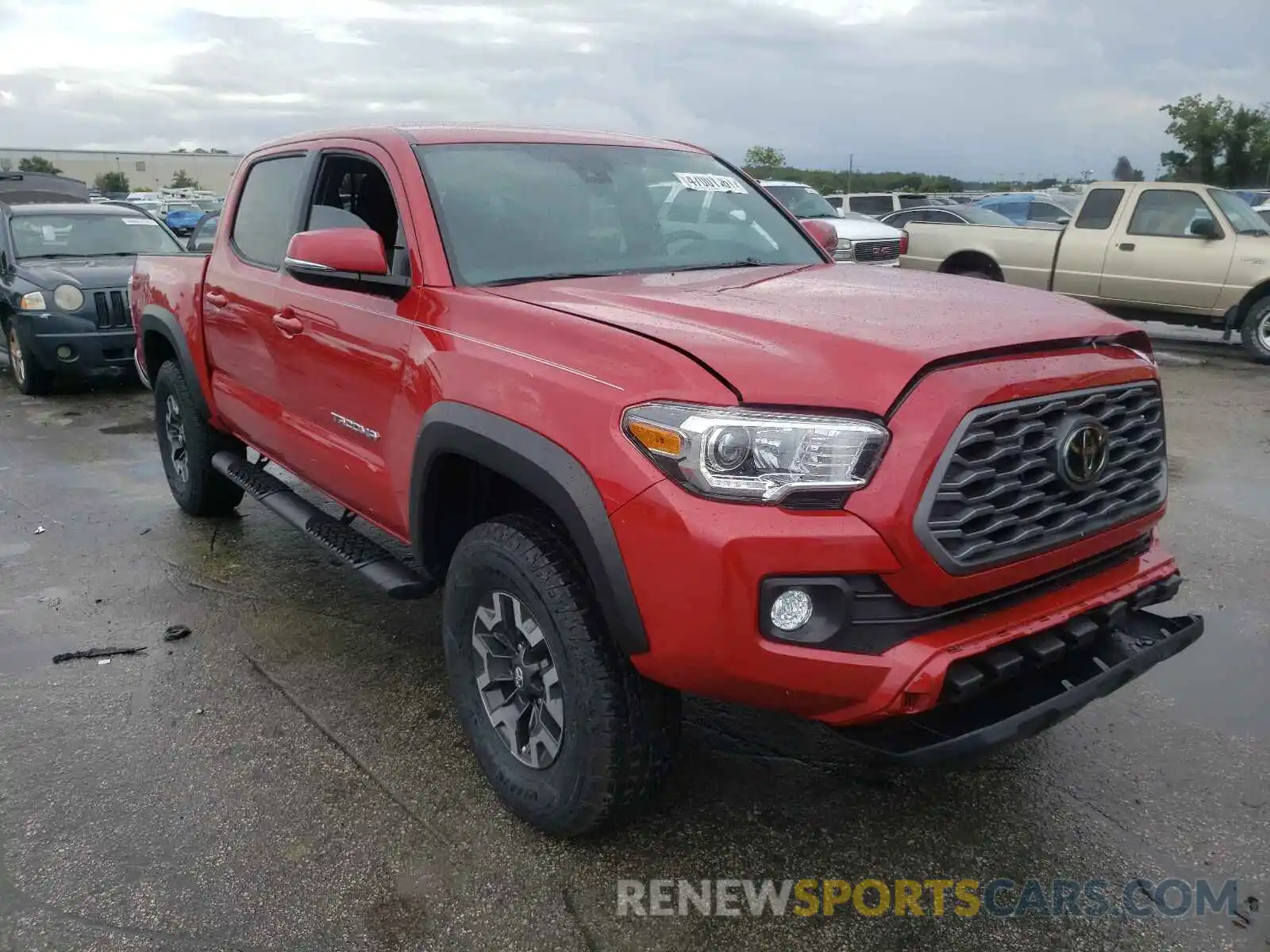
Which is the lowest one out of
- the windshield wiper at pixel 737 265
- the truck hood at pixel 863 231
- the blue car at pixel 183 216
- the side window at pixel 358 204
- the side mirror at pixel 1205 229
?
the blue car at pixel 183 216

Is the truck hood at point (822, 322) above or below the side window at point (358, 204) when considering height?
below

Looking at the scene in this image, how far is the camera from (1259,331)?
10453mm

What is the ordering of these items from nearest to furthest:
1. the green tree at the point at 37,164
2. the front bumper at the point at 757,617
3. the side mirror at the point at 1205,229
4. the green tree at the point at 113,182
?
the front bumper at the point at 757,617 → the side mirror at the point at 1205,229 → the green tree at the point at 37,164 → the green tree at the point at 113,182

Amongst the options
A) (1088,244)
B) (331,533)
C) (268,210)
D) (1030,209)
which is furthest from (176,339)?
(1030,209)

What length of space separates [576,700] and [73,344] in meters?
8.22

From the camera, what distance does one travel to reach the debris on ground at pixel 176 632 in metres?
4.23

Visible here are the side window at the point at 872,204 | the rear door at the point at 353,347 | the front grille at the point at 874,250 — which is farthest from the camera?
the side window at the point at 872,204

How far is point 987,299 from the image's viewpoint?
289 centimetres

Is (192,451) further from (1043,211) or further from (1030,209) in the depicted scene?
(1043,211)

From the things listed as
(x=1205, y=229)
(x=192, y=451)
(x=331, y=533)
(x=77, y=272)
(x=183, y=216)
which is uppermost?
(x=1205, y=229)

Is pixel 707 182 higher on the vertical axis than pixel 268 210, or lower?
higher

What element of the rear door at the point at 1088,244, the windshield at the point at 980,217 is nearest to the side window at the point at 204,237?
the rear door at the point at 1088,244

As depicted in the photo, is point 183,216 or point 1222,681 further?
point 183,216

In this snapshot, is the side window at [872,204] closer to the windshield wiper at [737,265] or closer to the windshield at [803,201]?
the windshield at [803,201]
